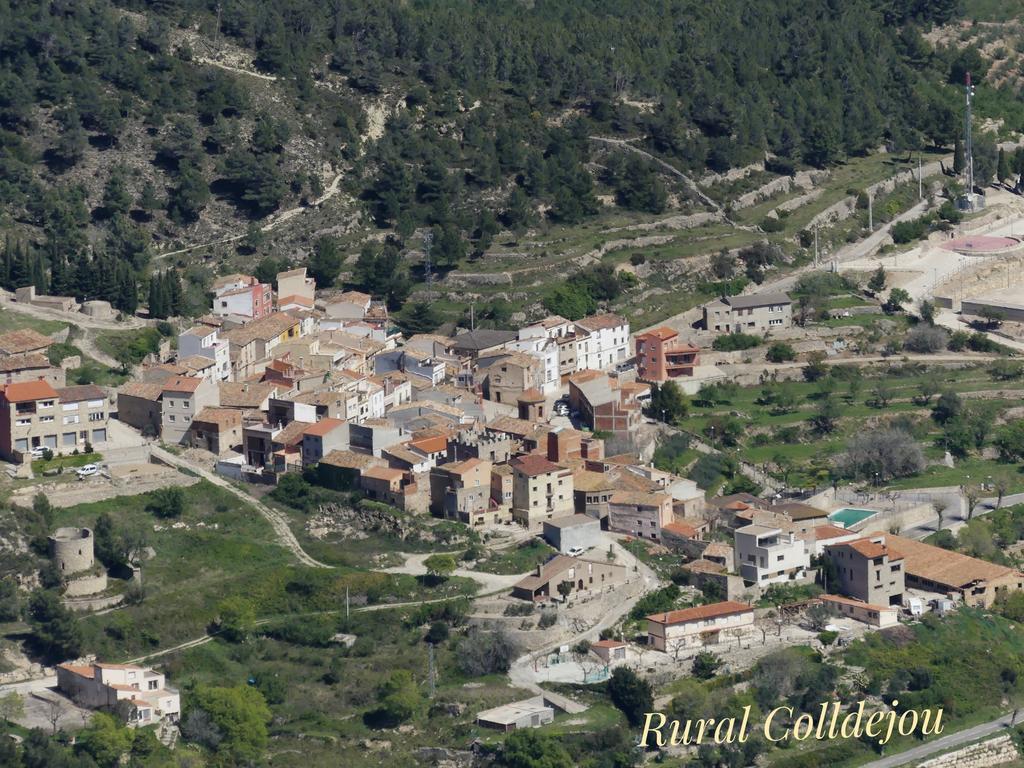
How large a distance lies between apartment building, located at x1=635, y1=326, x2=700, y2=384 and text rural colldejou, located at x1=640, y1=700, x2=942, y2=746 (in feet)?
64.4

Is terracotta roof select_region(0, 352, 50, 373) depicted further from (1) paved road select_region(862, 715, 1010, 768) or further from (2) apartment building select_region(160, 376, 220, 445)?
(1) paved road select_region(862, 715, 1010, 768)

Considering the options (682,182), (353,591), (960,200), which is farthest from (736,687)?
(960,200)

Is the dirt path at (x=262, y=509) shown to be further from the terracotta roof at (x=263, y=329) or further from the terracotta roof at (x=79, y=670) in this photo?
the terracotta roof at (x=79, y=670)

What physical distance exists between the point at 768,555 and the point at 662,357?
14.6 metres

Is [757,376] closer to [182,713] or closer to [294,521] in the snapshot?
[294,521]

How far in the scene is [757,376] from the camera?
3438 inches

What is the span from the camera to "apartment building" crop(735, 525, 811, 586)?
7169cm

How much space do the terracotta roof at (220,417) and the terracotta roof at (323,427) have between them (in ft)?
7.27

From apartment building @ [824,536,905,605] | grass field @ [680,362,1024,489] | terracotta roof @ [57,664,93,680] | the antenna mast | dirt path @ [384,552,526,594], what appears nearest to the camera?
terracotta roof @ [57,664,93,680]

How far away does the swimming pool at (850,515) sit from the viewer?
76.0 m

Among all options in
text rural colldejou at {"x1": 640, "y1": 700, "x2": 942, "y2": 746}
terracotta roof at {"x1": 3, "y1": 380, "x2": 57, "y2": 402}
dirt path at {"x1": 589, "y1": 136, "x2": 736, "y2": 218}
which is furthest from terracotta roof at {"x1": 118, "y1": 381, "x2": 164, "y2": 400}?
dirt path at {"x1": 589, "y1": 136, "x2": 736, "y2": 218}

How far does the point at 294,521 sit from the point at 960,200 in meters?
43.6

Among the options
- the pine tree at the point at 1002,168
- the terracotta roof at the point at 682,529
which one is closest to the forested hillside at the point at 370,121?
the pine tree at the point at 1002,168

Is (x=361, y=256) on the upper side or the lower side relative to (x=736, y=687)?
upper
